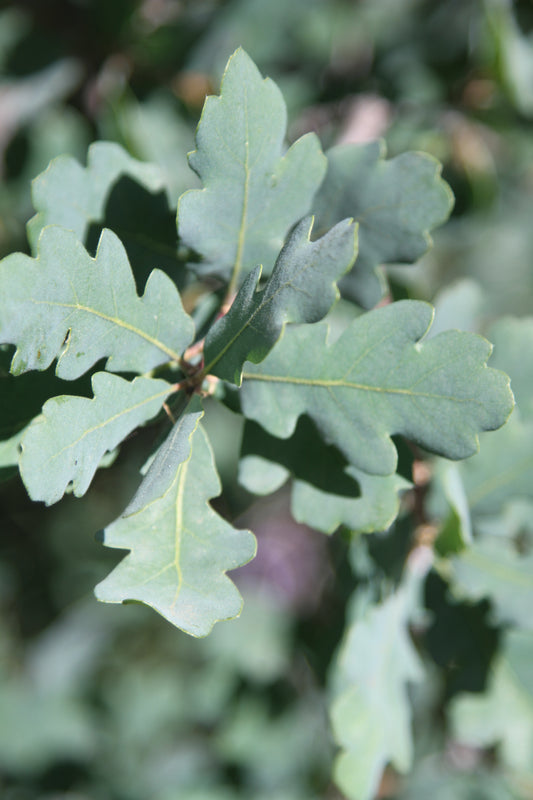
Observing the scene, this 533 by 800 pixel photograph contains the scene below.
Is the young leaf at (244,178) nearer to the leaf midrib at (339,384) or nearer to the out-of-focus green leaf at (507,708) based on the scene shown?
the leaf midrib at (339,384)

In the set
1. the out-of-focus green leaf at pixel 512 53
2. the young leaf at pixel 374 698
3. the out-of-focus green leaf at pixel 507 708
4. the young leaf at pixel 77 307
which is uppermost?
the young leaf at pixel 77 307

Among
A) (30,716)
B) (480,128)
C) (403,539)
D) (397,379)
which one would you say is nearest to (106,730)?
(30,716)

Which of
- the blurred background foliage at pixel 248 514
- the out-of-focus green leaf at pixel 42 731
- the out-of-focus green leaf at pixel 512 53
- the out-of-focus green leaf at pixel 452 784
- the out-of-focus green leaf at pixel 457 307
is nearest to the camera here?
the out-of-focus green leaf at pixel 457 307

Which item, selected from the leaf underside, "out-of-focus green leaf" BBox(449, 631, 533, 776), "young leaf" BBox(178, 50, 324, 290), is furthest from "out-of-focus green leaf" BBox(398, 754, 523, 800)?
"young leaf" BBox(178, 50, 324, 290)

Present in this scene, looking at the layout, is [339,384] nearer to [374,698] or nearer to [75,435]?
[75,435]

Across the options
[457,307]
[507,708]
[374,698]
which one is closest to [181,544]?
[374,698]

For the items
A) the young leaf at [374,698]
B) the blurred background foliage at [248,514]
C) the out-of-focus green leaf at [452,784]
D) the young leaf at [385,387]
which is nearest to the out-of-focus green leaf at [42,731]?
the blurred background foliage at [248,514]
